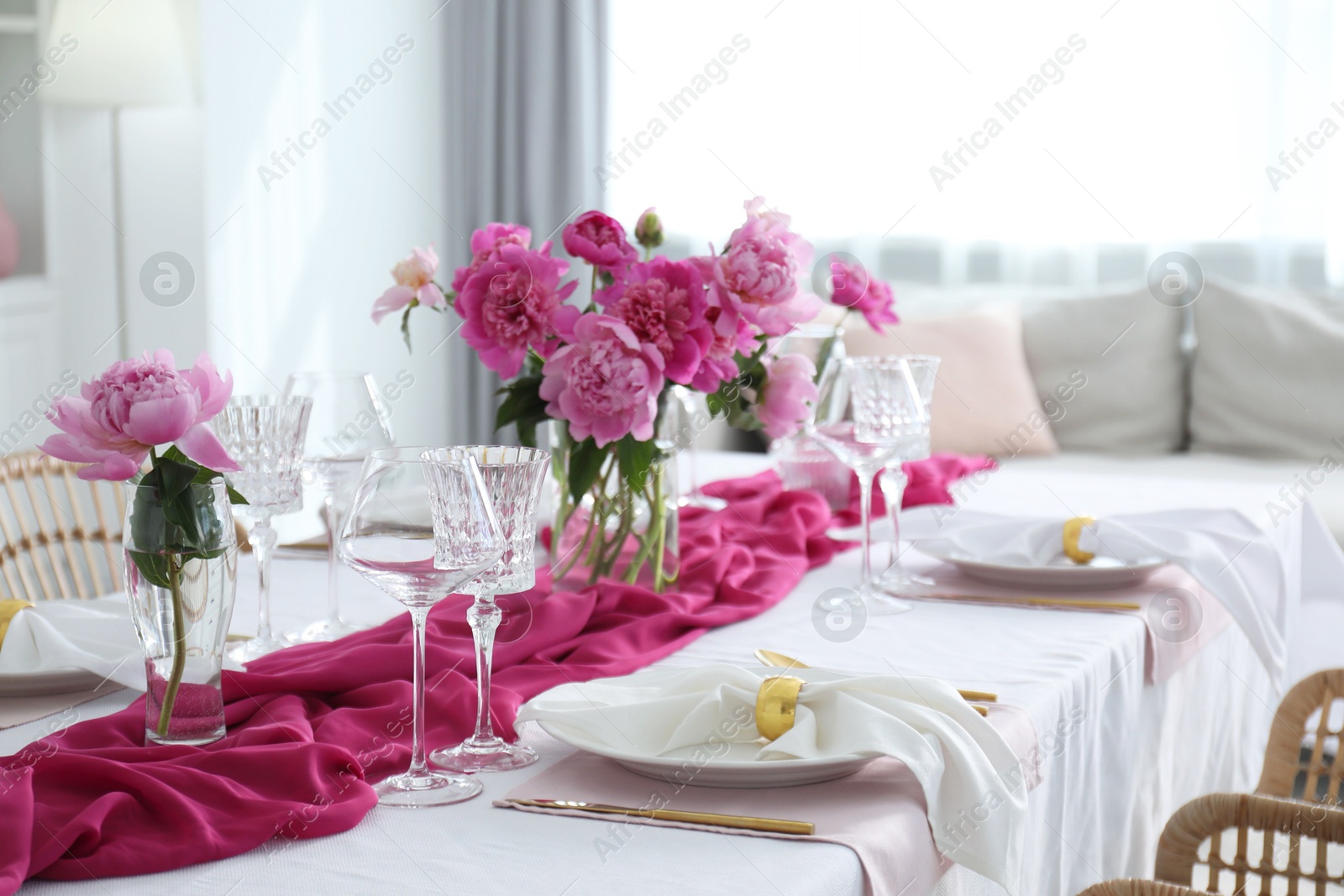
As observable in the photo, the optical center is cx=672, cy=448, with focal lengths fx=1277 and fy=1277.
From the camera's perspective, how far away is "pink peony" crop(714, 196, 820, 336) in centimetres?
116

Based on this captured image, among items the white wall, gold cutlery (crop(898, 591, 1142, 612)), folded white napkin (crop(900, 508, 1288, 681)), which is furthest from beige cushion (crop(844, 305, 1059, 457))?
gold cutlery (crop(898, 591, 1142, 612))

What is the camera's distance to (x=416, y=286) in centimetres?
130

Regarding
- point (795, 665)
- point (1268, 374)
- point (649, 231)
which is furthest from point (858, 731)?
point (1268, 374)

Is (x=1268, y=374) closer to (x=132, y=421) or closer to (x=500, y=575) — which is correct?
(x=500, y=575)

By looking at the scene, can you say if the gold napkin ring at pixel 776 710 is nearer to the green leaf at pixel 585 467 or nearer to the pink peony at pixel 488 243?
the green leaf at pixel 585 467

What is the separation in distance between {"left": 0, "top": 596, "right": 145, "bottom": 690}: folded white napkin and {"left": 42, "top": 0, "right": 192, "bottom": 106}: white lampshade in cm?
220

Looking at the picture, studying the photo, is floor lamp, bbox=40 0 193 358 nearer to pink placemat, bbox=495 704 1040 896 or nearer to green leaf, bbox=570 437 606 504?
green leaf, bbox=570 437 606 504

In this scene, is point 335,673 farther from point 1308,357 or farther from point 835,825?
point 1308,357

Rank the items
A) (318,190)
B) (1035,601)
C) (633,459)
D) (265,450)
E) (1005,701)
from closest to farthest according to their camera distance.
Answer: (1005,701), (265,450), (633,459), (1035,601), (318,190)

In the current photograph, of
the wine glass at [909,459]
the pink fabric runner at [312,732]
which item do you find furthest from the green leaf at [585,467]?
the wine glass at [909,459]

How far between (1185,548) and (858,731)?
0.75 metres

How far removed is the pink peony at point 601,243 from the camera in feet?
3.87

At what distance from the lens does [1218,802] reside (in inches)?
39.9

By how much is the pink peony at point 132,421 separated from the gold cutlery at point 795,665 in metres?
0.44
